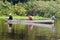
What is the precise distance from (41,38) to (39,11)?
102 feet

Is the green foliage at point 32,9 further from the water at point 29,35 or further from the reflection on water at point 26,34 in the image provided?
the water at point 29,35

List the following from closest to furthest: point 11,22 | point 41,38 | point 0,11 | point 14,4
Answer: point 41,38, point 11,22, point 0,11, point 14,4

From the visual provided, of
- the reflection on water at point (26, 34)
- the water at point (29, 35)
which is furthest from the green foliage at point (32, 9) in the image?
the water at point (29, 35)

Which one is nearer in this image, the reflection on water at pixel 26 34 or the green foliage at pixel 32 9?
the reflection on water at pixel 26 34

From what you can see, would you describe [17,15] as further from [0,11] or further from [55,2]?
[55,2]

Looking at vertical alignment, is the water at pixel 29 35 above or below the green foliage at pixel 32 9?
above

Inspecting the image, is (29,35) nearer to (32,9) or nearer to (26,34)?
(26,34)

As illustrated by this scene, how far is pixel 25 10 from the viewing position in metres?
49.2

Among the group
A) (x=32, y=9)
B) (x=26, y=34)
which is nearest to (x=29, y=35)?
(x=26, y=34)

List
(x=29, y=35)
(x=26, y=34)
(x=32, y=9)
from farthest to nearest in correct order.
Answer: (x=32, y=9)
(x=26, y=34)
(x=29, y=35)

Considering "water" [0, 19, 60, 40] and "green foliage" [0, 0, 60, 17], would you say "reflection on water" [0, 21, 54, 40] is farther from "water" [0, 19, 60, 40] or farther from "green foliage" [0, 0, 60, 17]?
"green foliage" [0, 0, 60, 17]

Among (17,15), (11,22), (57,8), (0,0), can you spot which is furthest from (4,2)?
(11,22)

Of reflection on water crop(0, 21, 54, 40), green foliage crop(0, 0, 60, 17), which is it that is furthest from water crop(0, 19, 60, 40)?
green foliage crop(0, 0, 60, 17)

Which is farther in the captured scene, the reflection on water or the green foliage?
the green foliage
